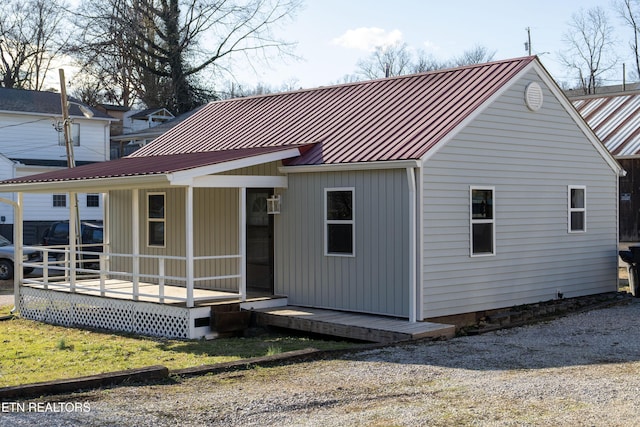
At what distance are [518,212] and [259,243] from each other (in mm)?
4795

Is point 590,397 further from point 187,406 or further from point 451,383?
point 187,406

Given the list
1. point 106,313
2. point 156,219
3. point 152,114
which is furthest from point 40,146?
point 106,313

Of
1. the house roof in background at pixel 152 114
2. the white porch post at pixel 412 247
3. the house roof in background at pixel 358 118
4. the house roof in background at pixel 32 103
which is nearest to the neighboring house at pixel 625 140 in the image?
the house roof in background at pixel 358 118

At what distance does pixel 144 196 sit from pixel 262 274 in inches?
141

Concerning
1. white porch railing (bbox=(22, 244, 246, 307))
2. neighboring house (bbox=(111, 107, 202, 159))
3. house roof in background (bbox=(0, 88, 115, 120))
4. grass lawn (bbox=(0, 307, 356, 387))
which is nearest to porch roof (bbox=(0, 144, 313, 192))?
white porch railing (bbox=(22, 244, 246, 307))

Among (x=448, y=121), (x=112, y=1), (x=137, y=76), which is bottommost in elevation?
(x=448, y=121)

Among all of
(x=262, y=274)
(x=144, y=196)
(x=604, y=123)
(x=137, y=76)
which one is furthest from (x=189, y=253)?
(x=137, y=76)

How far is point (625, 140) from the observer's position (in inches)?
974

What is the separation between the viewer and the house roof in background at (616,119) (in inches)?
965

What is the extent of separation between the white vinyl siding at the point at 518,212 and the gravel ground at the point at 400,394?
2.35 metres

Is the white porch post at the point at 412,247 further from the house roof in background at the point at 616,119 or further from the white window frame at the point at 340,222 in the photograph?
the house roof in background at the point at 616,119

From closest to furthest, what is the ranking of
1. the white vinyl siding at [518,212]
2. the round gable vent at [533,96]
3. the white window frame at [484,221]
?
the white vinyl siding at [518,212]
the white window frame at [484,221]
the round gable vent at [533,96]

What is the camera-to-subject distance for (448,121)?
44.8ft

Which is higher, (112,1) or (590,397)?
(112,1)
